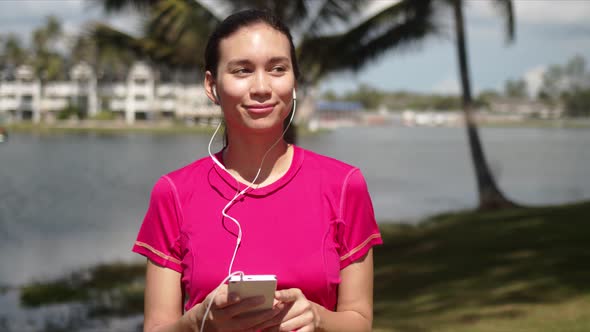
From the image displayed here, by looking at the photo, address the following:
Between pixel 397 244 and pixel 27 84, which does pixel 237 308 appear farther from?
pixel 27 84

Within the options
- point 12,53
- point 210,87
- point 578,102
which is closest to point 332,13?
point 210,87

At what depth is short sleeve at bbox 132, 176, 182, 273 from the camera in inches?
70.5

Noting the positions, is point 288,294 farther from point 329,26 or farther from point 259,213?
point 329,26

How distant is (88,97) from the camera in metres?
80.6

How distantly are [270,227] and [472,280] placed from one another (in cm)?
765

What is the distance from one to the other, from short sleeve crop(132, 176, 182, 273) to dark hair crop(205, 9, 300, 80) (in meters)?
0.35

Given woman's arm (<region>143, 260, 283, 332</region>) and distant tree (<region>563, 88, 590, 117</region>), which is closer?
woman's arm (<region>143, 260, 283, 332</region>)

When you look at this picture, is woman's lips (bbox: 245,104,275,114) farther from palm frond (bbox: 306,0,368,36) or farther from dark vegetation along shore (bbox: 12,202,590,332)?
palm frond (bbox: 306,0,368,36)

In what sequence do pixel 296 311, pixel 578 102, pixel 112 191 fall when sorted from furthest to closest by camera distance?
pixel 578 102
pixel 112 191
pixel 296 311

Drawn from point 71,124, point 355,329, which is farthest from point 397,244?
point 71,124

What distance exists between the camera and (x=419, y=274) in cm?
1036

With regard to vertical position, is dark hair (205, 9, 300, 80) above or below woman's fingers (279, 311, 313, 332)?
above

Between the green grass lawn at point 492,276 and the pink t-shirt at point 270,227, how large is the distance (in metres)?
4.86

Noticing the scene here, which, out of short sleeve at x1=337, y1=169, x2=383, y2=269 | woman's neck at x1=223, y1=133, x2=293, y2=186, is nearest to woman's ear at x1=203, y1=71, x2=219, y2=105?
woman's neck at x1=223, y1=133, x2=293, y2=186
